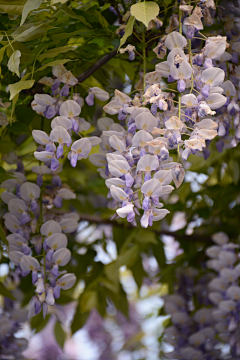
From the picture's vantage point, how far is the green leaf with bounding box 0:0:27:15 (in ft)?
2.04

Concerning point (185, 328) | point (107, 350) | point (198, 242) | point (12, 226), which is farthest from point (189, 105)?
point (107, 350)

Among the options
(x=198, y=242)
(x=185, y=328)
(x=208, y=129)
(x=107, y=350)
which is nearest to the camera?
→ (x=208, y=129)

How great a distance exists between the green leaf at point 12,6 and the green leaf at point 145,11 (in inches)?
7.9

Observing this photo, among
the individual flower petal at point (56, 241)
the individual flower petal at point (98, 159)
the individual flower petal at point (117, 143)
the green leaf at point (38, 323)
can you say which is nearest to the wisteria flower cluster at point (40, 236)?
the individual flower petal at point (56, 241)

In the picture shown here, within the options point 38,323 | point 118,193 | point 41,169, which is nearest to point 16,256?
point 41,169

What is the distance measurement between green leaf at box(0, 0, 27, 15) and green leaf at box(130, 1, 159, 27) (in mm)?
201

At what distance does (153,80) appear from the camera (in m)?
0.58

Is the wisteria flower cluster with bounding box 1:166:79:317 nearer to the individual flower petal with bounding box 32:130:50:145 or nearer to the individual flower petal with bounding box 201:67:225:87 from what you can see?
the individual flower petal with bounding box 32:130:50:145

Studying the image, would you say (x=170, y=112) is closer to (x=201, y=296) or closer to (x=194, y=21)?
(x=194, y=21)

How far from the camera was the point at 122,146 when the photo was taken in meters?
0.57

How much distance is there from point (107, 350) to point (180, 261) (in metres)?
2.59

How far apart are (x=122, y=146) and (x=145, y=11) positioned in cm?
18

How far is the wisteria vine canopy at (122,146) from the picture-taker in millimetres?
538

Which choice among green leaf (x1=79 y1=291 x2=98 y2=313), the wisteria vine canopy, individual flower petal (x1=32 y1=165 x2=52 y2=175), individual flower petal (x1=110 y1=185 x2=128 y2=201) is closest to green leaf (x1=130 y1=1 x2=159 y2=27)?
the wisteria vine canopy
